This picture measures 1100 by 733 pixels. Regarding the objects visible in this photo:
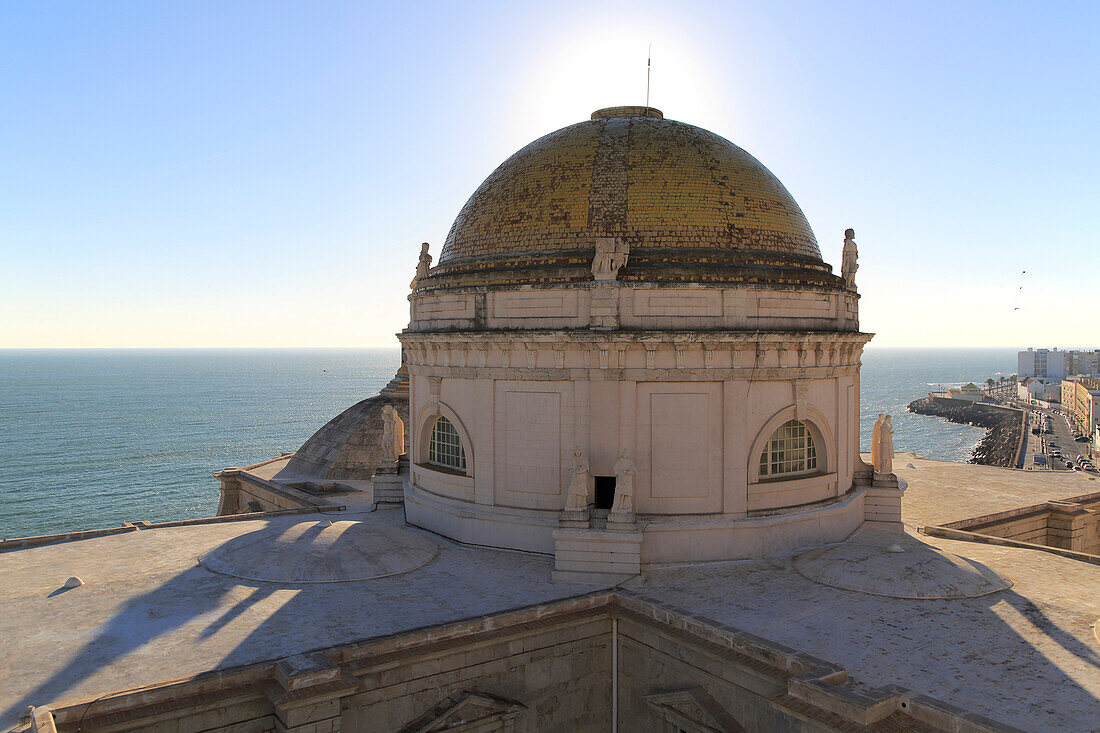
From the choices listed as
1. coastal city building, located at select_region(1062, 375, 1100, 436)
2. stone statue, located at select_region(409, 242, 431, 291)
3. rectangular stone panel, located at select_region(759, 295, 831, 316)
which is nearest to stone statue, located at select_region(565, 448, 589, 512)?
rectangular stone panel, located at select_region(759, 295, 831, 316)

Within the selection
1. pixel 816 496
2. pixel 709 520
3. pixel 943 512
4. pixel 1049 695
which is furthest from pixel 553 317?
pixel 943 512

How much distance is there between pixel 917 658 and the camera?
571 inches

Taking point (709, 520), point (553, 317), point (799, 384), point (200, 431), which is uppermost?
point (553, 317)

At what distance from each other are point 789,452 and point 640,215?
25.4 ft

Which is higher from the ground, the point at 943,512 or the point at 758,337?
the point at 758,337

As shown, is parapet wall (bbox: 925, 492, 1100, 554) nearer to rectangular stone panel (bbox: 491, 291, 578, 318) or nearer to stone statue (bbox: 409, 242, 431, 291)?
rectangular stone panel (bbox: 491, 291, 578, 318)

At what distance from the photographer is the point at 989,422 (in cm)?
13812

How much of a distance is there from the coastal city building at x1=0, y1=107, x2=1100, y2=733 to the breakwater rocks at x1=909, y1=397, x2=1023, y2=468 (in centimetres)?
6378

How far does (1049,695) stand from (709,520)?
28.2 ft

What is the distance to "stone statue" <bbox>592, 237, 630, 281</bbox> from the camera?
800 inches

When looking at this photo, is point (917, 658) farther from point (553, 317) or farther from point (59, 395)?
point (59, 395)

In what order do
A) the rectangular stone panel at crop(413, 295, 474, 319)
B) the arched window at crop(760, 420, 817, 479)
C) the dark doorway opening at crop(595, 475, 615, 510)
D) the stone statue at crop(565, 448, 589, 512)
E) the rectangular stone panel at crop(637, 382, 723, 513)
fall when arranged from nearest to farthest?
the stone statue at crop(565, 448, 589, 512), the rectangular stone panel at crop(637, 382, 723, 513), the dark doorway opening at crop(595, 475, 615, 510), the arched window at crop(760, 420, 817, 479), the rectangular stone panel at crop(413, 295, 474, 319)

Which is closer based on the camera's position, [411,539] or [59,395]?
[411,539]

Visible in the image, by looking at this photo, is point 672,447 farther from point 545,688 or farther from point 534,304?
point 545,688
